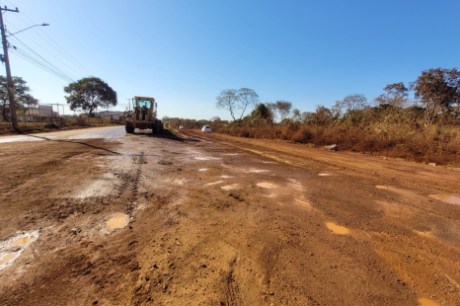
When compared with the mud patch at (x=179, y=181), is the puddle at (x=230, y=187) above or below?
above

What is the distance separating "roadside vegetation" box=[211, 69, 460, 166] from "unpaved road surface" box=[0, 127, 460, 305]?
22.1ft

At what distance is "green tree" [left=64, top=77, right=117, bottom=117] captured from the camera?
6656 centimetres

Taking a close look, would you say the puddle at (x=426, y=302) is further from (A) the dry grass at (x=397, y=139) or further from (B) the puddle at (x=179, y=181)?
(A) the dry grass at (x=397, y=139)

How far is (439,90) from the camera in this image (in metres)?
21.5

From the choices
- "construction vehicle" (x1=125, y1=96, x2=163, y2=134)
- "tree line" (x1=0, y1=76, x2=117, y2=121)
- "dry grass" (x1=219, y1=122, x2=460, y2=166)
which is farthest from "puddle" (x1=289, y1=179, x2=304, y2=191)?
"tree line" (x1=0, y1=76, x2=117, y2=121)

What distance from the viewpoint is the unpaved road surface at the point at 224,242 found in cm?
221

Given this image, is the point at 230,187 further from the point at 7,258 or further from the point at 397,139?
the point at 397,139

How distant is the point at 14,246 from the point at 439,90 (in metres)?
27.5

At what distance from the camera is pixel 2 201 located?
422 cm

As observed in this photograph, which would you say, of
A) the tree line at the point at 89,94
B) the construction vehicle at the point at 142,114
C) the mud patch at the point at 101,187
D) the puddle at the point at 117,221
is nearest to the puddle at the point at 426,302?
the puddle at the point at 117,221

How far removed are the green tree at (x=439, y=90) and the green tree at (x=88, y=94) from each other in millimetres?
69600

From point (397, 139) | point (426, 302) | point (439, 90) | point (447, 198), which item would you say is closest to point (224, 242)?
point (426, 302)

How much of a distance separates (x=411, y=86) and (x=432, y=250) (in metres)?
23.5

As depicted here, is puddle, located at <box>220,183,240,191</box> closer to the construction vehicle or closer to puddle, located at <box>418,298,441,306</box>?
puddle, located at <box>418,298,441,306</box>
